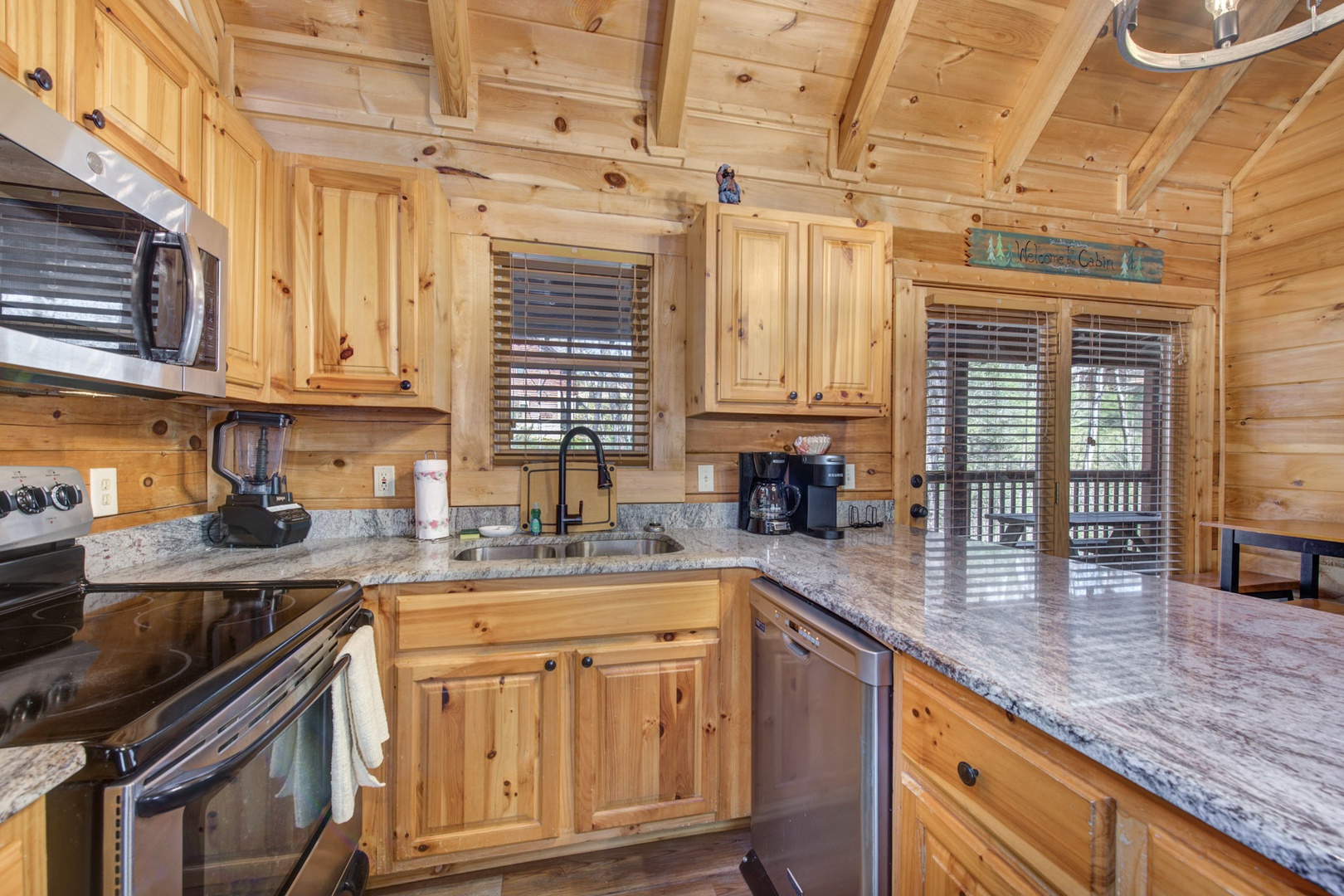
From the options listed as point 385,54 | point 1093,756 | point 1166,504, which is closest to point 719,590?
point 1093,756

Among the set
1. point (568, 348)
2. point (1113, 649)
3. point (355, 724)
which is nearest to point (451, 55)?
point (568, 348)

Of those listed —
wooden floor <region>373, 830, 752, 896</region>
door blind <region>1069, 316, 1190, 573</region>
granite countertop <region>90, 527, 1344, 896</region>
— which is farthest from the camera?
door blind <region>1069, 316, 1190, 573</region>

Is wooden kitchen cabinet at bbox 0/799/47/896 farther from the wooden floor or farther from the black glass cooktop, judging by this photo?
the wooden floor

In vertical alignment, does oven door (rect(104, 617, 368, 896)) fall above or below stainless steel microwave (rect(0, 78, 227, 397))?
below

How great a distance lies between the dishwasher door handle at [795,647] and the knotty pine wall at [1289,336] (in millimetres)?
3057

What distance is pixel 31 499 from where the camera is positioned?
115 cm

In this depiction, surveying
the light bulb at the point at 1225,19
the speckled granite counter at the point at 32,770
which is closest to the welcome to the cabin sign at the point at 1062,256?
the light bulb at the point at 1225,19

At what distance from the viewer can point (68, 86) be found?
3.63ft

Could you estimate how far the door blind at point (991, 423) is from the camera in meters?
2.66

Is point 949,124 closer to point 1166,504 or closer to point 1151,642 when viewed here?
point 1166,504

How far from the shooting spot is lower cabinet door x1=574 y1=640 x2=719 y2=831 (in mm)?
1657

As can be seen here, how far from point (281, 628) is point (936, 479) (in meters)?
2.63

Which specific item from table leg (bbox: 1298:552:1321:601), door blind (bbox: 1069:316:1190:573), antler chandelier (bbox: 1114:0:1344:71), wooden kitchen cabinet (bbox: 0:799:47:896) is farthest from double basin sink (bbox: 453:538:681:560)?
table leg (bbox: 1298:552:1321:601)

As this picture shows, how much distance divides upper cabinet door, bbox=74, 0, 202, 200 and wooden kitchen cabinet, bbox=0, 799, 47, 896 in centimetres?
132
